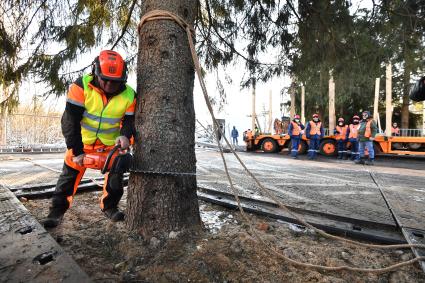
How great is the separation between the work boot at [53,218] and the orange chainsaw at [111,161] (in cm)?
59

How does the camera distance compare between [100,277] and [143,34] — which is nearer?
[100,277]

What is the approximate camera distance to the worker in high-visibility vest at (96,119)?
229 cm

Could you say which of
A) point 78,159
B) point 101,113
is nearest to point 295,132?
point 101,113

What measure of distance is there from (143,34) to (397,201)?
3632 mm

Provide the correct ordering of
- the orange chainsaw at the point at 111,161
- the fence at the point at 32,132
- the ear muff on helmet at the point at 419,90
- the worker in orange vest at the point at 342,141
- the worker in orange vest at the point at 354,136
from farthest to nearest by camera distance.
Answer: the fence at the point at 32,132 < the worker in orange vest at the point at 342,141 < the worker in orange vest at the point at 354,136 < the orange chainsaw at the point at 111,161 < the ear muff on helmet at the point at 419,90

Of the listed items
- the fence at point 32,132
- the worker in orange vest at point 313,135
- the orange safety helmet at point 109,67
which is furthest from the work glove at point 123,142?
the fence at point 32,132

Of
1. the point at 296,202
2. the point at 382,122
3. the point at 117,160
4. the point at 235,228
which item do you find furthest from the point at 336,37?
the point at 382,122

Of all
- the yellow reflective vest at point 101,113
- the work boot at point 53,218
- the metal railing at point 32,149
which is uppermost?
the yellow reflective vest at point 101,113

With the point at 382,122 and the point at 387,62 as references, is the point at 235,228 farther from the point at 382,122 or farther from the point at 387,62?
the point at 382,122

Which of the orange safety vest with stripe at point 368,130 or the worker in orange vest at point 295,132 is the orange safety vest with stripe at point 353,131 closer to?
the orange safety vest with stripe at point 368,130

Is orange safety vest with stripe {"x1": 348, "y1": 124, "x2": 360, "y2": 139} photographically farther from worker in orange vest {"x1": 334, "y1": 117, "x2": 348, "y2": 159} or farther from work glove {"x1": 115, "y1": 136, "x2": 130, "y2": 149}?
work glove {"x1": 115, "y1": 136, "x2": 130, "y2": 149}

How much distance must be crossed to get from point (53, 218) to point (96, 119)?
0.96 meters

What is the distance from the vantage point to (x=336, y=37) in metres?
3.96

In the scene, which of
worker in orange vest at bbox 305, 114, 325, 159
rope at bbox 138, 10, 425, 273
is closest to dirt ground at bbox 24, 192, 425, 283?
rope at bbox 138, 10, 425, 273
